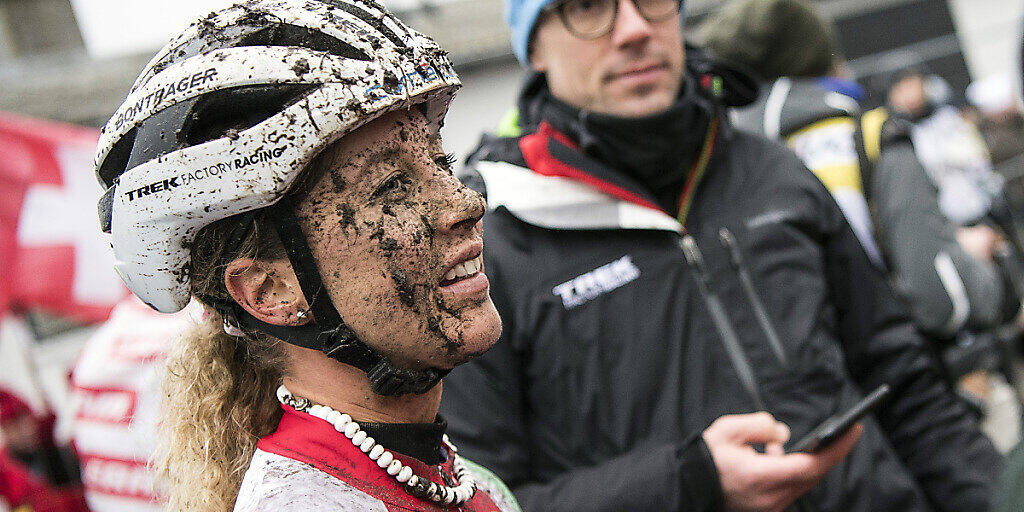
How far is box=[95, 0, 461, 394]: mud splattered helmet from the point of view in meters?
1.30

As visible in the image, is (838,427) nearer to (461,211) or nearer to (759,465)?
(759,465)

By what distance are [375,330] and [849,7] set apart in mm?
15890

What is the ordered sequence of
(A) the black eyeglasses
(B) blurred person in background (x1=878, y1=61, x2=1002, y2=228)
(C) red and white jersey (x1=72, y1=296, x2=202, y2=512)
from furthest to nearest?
(B) blurred person in background (x1=878, y1=61, x2=1002, y2=228)
(C) red and white jersey (x1=72, y1=296, x2=202, y2=512)
(A) the black eyeglasses

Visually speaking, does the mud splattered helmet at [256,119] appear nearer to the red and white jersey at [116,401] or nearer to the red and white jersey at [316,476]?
the red and white jersey at [316,476]

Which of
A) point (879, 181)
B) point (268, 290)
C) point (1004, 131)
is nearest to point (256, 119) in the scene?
point (268, 290)

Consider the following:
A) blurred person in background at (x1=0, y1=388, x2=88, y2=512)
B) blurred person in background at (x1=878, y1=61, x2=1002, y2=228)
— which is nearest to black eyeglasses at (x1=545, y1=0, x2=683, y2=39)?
blurred person in background at (x1=878, y1=61, x2=1002, y2=228)

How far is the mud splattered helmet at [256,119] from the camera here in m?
1.30

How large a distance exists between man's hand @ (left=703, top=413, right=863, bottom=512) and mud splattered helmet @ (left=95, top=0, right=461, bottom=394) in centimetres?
87

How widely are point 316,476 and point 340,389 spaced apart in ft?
0.63

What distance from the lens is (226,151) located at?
1.32m

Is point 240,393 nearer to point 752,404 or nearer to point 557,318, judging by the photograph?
point 557,318

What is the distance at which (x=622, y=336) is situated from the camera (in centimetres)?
218

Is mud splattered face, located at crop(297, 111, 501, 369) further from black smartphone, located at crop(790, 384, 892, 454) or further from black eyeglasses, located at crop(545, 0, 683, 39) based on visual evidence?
black eyeglasses, located at crop(545, 0, 683, 39)

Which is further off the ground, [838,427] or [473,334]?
[473,334]
